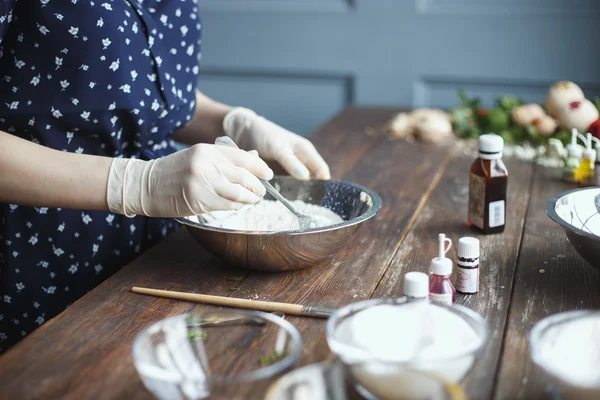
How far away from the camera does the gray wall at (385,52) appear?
2820mm

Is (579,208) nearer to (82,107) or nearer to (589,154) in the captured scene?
(589,154)

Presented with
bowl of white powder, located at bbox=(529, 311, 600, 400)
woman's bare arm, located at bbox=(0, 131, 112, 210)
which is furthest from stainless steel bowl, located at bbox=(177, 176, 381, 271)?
bowl of white powder, located at bbox=(529, 311, 600, 400)

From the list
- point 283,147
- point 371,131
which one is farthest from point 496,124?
point 283,147

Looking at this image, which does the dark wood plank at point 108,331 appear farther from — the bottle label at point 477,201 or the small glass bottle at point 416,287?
the bottle label at point 477,201

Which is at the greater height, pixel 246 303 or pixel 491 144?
pixel 491 144

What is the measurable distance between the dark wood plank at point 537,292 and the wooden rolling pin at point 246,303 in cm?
28

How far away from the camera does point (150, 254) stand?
1.34m

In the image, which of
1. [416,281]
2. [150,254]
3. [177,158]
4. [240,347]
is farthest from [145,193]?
[416,281]

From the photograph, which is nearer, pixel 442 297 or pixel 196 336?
pixel 196 336

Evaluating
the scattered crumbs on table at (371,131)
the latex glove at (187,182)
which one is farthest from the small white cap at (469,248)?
the scattered crumbs on table at (371,131)

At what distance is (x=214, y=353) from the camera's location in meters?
0.90

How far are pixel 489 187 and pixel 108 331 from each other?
81 centimetres

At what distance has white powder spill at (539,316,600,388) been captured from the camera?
0.76 metres

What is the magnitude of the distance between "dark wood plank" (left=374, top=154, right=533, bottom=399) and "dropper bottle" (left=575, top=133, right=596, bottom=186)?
0.13 meters
